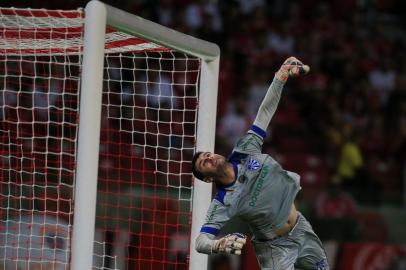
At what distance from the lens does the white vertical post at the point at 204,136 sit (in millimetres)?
6887

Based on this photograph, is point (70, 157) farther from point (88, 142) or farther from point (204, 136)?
point (88, 142)

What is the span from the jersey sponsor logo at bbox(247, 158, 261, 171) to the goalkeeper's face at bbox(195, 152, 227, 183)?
265 mm

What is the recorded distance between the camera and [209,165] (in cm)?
601

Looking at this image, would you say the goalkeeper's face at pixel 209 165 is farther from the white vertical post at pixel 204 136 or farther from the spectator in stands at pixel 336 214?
the spectator in stands at pixel 336 214

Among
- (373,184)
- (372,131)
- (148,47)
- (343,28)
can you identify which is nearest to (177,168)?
(148,47)

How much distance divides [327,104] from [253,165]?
8411mm

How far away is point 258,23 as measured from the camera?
15328 millimetres

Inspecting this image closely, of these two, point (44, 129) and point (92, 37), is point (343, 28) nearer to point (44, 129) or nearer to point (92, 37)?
point (44, 129)

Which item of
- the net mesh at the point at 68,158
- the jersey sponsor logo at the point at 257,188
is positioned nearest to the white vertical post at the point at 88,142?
the net mesh at the point at 68,158

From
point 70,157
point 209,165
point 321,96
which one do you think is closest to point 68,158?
point 70,157

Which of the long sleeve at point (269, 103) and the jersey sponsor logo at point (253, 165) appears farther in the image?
the long sleeve at point (269, 103)

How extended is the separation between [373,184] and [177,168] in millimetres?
4283

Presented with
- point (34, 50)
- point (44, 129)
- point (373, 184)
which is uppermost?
point (34, 50)

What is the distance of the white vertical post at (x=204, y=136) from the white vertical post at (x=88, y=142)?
4.77 feet
